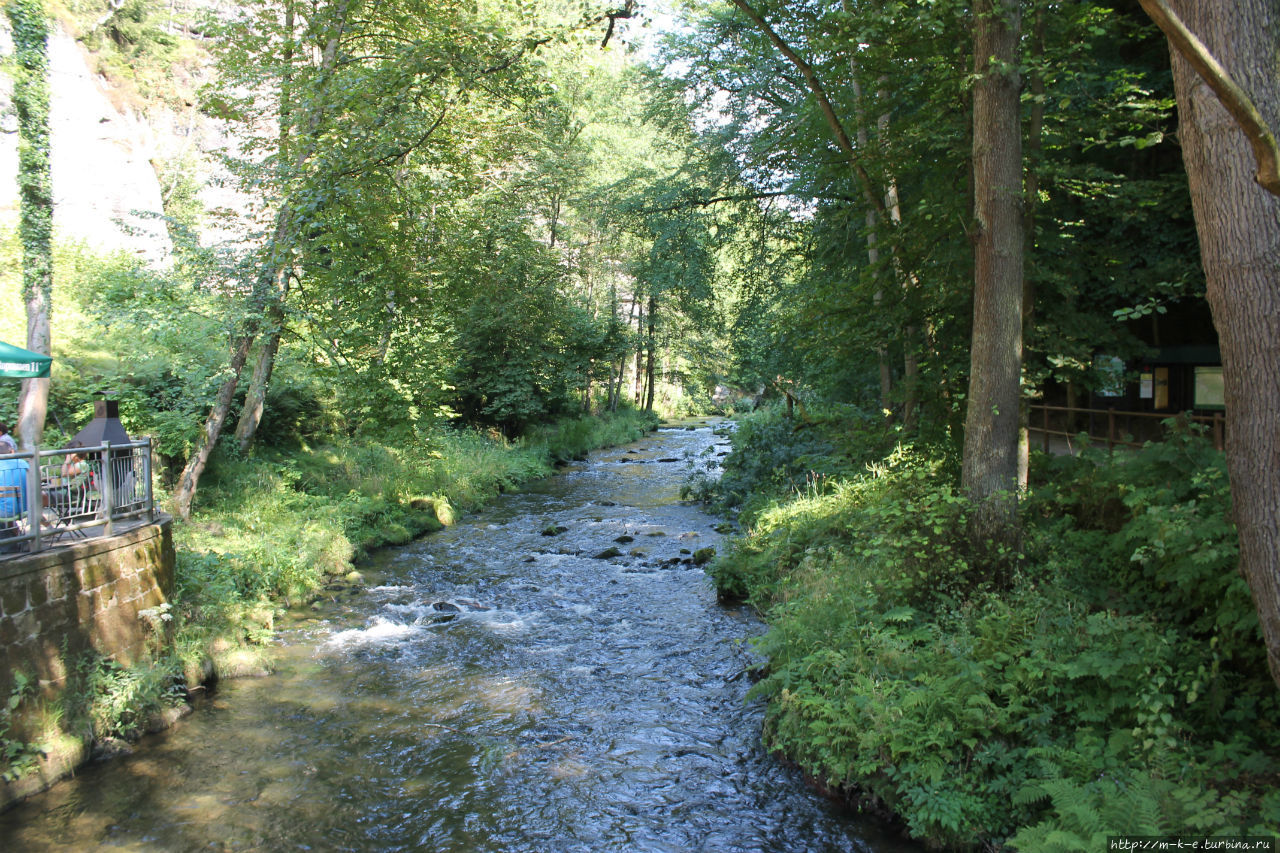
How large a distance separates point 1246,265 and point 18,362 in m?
10.3

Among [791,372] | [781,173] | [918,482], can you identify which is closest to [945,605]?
[918,482]

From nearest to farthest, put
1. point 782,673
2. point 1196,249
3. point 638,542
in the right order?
1. point 782,673
2. point 1196,249
3. point 638,542

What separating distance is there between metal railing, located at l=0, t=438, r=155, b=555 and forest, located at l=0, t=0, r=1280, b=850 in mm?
1427

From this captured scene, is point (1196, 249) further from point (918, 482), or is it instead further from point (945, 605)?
point (945, 605)

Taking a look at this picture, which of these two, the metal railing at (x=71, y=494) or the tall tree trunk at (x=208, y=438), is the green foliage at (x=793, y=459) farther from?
the tall tree trunk at (x=208, y=438)

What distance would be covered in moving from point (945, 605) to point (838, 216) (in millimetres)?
5909

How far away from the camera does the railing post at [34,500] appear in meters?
6.88

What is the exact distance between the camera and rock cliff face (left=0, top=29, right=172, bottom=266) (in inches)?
821

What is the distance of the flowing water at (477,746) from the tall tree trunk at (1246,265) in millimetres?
3195

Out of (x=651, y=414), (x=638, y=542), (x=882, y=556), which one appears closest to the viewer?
(x=882, y=556)

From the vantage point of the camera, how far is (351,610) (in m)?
11.2

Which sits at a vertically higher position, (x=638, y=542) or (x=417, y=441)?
(x=417, y=441)

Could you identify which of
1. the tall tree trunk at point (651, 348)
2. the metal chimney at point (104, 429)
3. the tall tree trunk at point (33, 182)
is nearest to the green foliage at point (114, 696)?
the metal chimney at point (104, 429)

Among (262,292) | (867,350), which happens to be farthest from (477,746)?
(262,292)
